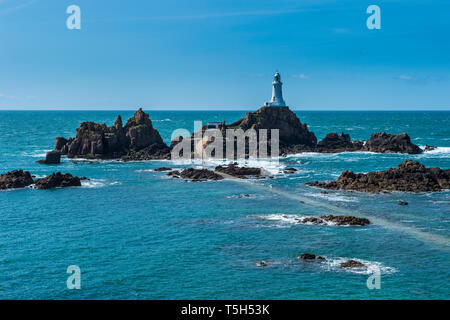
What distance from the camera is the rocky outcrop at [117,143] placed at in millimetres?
106312

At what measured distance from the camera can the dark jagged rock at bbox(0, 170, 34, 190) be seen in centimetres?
6850

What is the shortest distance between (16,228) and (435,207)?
4747cm

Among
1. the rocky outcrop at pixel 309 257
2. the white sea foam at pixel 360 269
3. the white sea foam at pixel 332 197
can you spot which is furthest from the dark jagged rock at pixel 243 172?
the white sea foam at pixel 360 269

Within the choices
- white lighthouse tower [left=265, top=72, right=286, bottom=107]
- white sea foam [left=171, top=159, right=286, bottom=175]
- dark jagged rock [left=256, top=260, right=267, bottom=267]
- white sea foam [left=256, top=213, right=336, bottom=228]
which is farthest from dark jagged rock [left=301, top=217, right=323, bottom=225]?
white lighthouse tower [left=265, top=72, right=286, bottom=107]

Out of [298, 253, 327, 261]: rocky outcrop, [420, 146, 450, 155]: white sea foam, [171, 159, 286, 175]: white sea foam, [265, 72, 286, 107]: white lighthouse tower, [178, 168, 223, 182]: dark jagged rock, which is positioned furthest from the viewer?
[265, 72, 286, 107]: white lighthouse tower

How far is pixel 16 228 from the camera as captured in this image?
46062 mm

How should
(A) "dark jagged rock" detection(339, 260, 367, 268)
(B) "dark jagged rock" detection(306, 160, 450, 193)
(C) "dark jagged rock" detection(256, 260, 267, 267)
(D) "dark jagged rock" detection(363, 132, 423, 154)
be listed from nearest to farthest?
(A) "dark jagged rock" detection(339, 260, 367, 268)
(C) "dark jagged rock" detection(256, 260, 267, 267)
(B) "dark jagged rock" detection(306, 160, 450, 193)
(D) "dark jagged rock" detection(363, 132, 423, 154)

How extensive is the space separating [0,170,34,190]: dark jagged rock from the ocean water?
356cm

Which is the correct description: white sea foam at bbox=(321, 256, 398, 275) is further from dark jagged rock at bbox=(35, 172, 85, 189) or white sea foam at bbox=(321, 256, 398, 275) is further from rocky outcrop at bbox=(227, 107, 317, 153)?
rocky outcrop at bbox=(227, 107, 317, 153)

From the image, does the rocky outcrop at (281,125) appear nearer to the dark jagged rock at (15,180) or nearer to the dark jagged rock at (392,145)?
the dark jagged rock at (392,145)

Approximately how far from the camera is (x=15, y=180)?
69.1 meters

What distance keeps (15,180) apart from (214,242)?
42741 mm

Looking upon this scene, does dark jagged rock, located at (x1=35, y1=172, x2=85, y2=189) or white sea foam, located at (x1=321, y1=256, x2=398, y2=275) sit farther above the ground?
dark jagged rock, located at (x1=35, y1=172, x2=85, y2=189)
